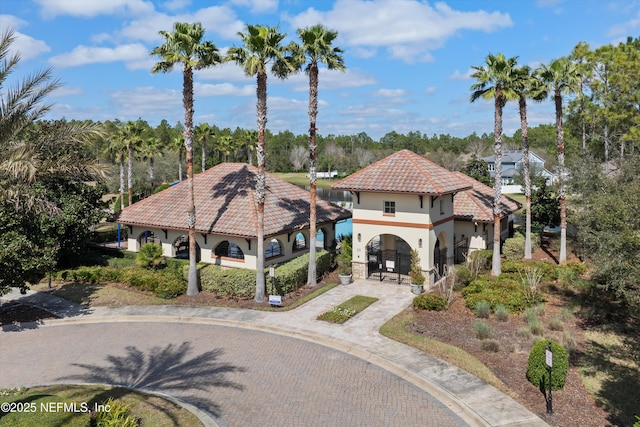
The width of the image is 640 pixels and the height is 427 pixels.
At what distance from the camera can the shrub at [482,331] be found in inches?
747

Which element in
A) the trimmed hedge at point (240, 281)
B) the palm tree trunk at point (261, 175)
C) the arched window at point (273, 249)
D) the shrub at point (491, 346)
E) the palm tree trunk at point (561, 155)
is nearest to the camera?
the shrub at point (491, 346)

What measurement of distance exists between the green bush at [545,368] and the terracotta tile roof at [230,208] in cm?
1555

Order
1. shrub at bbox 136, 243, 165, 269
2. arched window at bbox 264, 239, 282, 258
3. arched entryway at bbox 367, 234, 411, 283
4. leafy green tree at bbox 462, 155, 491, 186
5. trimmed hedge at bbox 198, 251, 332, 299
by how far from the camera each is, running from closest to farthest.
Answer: trimmed hedge at bbox 198, 251, 332, 299 → shrub at bbox 136, 243, 165, 269 → arched entryway at bbox 367, 234, 411, 283 → arched window at bbox 264, 239, 282, 258 → leafy green tree at bbox 462, 155, 491, 186

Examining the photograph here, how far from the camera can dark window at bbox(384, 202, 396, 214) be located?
2764cm

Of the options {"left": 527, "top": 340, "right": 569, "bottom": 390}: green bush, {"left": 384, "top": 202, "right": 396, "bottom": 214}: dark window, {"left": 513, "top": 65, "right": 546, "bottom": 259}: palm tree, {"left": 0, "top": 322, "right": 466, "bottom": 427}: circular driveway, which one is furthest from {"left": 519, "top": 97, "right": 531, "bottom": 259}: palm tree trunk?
{"left": 0, "top": 322, "right": 466, "bottom": 427}: circular driveway

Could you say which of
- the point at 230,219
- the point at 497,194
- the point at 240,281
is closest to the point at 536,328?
the point at 497,194

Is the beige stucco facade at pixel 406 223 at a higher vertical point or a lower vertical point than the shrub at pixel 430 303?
higher

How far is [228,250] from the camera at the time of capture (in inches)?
1229

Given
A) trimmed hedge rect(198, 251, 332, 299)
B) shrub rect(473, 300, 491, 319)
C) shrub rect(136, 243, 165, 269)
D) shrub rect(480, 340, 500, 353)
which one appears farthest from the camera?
shrub rect(136, 243, 165, 269)

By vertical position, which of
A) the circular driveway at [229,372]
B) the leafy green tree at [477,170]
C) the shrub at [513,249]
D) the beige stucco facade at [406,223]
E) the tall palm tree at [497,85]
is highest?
the tall palm tree at [497,85]

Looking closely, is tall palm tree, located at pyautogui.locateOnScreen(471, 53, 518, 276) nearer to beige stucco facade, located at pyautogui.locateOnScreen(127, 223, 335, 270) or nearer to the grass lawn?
beige stucco facade, located at pyautogui.locateOnScreen(127, 223, 335, 270)

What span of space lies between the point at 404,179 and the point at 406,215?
2162 millimetres

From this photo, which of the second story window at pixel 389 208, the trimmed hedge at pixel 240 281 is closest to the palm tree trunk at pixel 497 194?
the second story window at pixel 389 208

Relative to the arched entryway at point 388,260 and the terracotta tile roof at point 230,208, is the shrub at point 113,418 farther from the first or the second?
the arched entryway at point 388,260
